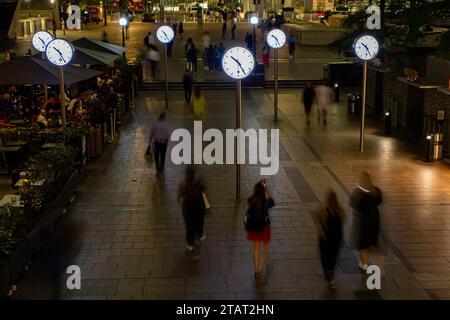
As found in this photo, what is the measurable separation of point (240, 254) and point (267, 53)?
2477cm

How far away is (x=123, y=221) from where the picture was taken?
1279 centimetres

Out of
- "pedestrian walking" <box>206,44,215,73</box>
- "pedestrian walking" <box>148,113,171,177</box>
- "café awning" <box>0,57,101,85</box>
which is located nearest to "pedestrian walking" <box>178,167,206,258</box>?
"pedestrian walking" <box>148,113,171,177</box>

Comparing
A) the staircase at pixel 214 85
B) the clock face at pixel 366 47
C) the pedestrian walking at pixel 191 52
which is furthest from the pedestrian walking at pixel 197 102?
the pedestrian walking at pixel 191 52

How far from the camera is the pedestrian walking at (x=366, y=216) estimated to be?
9.79 m

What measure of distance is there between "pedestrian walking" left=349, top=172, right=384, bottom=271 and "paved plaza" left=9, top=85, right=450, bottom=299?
0.56 metres

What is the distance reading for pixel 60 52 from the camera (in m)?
15.9

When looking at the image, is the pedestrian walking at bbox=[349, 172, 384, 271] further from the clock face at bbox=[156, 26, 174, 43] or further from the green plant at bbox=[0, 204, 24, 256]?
the clock face at bbox=[156, 26, 174, 43]

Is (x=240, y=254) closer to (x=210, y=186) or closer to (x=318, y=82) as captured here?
(x=210, y=186)

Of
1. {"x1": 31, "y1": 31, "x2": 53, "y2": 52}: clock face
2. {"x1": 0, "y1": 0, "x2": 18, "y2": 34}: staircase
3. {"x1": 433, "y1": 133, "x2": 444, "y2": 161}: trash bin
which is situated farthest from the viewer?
{"x1": 0, "y1": 0, "x2": 18, "y2": 34}: staircase

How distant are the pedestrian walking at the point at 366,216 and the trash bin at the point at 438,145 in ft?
27.0

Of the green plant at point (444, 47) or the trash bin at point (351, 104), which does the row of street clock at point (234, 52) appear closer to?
the green plant at point (444, 47)

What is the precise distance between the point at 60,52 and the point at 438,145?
32.3 feet

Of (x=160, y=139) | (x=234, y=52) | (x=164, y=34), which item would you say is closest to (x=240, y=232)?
(x=234, y=52)

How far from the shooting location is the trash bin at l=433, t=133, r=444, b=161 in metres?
17.5
